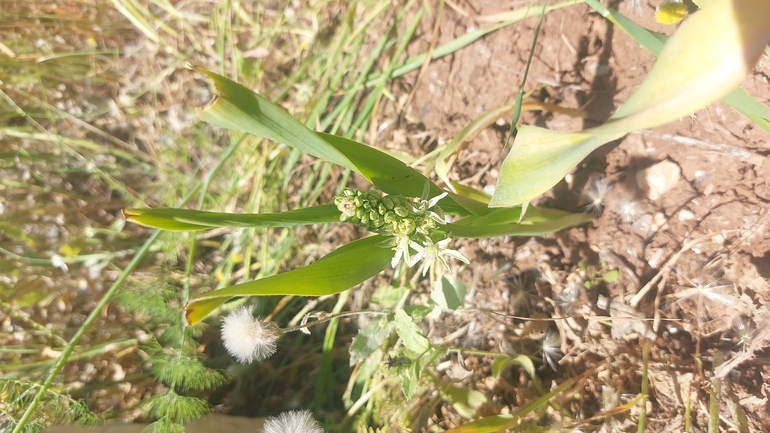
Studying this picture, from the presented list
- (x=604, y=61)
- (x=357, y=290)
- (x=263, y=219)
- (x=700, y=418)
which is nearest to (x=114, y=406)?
(x=357, y=290)

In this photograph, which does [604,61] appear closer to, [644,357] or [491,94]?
[491,94]

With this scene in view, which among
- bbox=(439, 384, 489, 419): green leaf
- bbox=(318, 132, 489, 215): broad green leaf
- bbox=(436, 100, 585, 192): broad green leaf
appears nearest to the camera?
bbox=(318, 132, 489, 215): broad green leaf

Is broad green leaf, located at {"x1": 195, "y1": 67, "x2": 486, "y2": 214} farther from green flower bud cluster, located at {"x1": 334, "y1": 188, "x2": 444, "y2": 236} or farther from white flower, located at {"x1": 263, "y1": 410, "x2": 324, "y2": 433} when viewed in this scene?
white flower, located at {"x1": 263, "y1": 410, "x2": 324, "y2": 433}

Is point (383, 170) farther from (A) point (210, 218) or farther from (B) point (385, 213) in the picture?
(A) point (210, 218)

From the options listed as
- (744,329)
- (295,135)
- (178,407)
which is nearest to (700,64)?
(295,135)

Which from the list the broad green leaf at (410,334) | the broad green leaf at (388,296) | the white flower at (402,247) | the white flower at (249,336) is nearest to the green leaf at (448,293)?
the broad green leaf at (410,334)

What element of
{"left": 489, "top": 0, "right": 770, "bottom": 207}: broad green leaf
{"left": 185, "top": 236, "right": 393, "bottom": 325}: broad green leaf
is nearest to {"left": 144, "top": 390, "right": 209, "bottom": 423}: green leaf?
{"left": 185, "top": 236, "right": 393, "bottom": 325}: broad green leaf

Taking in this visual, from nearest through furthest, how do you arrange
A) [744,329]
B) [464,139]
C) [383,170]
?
[383,170], [744,329], [464,139]

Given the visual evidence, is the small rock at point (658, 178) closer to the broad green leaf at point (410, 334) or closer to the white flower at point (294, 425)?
the broad green leaf at point (410, 334)
